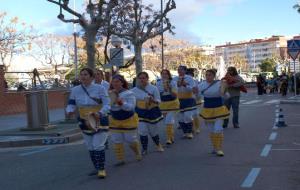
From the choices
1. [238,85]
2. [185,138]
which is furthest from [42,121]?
[238,85]

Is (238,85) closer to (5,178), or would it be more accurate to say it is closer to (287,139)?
(287,139)

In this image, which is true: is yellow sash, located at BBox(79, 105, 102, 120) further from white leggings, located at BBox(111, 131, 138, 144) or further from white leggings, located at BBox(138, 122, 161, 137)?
white leggings, located at BBox(138, 122, 161, 137)

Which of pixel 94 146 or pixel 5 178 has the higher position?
pixel 94 146

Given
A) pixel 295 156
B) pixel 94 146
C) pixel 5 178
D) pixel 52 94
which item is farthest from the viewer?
pixel 52 94

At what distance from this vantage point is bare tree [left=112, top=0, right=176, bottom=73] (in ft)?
118

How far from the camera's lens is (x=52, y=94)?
106ft

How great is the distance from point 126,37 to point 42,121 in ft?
→ 67.8

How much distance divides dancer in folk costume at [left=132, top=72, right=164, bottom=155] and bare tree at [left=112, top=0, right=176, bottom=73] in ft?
78.2

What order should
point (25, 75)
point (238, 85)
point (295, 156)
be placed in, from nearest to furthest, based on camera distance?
1. point (295, 156)
2. point (238, 85)
3. point (25, 75)

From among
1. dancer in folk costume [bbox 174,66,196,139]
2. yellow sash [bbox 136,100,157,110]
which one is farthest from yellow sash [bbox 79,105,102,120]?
dancer in folk costume [bbox 174,66,196,139]

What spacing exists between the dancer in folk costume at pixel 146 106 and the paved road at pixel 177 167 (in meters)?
0.52

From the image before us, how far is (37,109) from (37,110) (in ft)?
0.11

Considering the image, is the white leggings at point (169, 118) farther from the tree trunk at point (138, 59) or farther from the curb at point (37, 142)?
the tree trunk at point (138, 59)

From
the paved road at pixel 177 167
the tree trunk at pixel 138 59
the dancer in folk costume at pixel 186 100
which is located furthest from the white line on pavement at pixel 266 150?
the tree trunk at pixel 138 59
